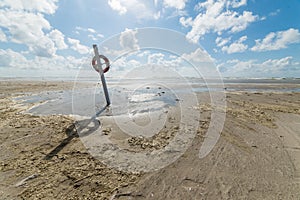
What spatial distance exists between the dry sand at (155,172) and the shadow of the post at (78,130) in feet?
0.12

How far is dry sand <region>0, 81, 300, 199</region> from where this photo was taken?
3.12 metres

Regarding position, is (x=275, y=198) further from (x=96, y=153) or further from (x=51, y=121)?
(x=51, y=121)

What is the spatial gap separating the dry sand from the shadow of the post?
4cm

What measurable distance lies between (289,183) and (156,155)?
3.20m

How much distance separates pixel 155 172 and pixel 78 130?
395 cm

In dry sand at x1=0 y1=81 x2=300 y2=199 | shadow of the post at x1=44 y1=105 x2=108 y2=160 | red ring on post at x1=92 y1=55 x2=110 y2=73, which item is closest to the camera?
dry sand at x1=0 y1=81 x2=300 y2=199

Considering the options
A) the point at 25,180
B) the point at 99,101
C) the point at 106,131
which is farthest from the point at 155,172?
the point at 99,101

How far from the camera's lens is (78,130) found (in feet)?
20.3

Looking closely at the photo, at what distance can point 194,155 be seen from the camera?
4.56m

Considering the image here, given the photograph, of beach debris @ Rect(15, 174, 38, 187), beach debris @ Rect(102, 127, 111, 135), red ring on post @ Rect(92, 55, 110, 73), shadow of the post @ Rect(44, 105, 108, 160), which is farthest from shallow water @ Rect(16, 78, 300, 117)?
beach debris @ Rect(15, 174, 38, 187)

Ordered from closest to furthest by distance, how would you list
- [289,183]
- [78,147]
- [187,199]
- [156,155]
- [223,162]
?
[187,199]
[289,183]
[223,162]
[156,155]
[78,147]

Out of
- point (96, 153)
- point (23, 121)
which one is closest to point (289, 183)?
point (96, 153)

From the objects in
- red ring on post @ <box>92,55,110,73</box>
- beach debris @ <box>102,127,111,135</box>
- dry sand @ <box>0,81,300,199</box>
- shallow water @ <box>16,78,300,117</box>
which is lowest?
dry sand @ <box>0,81,300,199</box>

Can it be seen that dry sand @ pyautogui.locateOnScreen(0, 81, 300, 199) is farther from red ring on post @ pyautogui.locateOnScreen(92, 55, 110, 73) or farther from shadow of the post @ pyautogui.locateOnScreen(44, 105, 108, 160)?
red ring on post @ pyautogui.locateOnScreen(92, 55, 110, 73)
